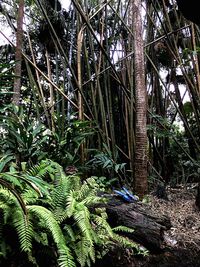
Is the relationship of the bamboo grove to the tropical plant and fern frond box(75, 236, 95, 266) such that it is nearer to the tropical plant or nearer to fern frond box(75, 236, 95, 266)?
the tropical plant

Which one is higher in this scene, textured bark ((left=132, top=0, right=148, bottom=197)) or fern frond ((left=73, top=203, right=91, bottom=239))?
textured bark ((left=132, top=0, right=148, bottom=197))

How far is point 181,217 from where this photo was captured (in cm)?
274

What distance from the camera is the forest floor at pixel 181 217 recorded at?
2.29 metres

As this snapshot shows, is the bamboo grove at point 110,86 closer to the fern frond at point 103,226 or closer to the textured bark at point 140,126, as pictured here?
the textured bark at point 140,126

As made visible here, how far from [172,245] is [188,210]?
0.74 meters

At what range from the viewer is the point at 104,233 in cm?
200

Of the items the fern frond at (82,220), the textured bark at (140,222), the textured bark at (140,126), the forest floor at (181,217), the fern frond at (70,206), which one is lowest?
the forest floor at (181,217)

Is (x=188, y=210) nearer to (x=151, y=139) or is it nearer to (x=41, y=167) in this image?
(x=41, y=167)

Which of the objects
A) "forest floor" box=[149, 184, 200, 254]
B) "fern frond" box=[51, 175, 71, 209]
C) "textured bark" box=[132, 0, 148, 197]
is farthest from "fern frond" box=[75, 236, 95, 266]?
"textured bark" box=[132, 0, 148, 197]

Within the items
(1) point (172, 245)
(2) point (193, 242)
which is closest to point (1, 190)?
(1) point (172, 245)

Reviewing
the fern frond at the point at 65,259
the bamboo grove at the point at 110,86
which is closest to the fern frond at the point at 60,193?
the fern frond at the point at 65,259

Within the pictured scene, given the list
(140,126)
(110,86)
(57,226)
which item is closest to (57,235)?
(57,226)

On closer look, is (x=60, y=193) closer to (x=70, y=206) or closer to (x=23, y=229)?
(x=70, y=206)

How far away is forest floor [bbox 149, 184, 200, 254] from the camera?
7.50 feet
